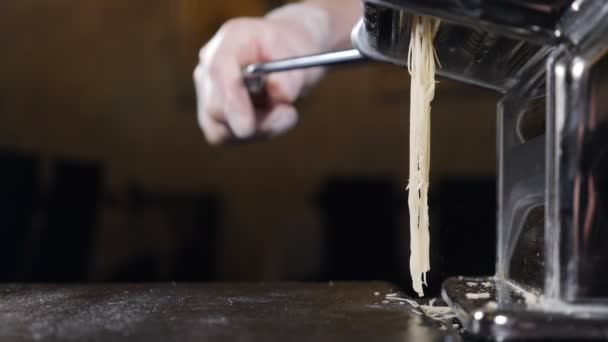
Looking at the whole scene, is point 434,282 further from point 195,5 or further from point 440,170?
point 195,5

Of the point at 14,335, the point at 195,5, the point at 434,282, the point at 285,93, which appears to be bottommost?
the point at 434,282

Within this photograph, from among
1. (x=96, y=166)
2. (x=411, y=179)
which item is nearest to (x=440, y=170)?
(x=96, y=166)

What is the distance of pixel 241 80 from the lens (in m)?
1.16

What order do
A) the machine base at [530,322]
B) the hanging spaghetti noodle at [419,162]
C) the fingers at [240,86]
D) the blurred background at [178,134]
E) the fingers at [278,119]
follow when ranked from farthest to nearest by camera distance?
1. the blurred background at [178,134]
2. the fingers at [278,119]
3. the fingers at [240,86]
4. the hanging spaghetti noodle at [419,162]
5. the machine base at [530,322]

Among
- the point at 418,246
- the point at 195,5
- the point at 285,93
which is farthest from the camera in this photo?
the point at 195,5

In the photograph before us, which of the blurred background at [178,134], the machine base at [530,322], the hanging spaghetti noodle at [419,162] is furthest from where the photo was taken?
the blurred background at [178,134]

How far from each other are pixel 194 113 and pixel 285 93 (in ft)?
11.4

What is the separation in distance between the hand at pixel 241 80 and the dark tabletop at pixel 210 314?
0.43 m

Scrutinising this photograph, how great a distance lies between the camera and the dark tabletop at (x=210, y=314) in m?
0.53

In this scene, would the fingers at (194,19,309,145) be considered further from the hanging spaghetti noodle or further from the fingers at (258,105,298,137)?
the hanging spaghetti noodle

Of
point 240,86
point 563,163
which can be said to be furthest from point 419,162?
point 240,86

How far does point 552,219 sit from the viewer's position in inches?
21.5

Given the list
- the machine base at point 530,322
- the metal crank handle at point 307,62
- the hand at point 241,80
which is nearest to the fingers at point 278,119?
the hand at point 241,80

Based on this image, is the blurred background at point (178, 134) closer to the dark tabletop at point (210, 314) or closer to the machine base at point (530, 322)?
the dark tabletop at point (210, 314)
